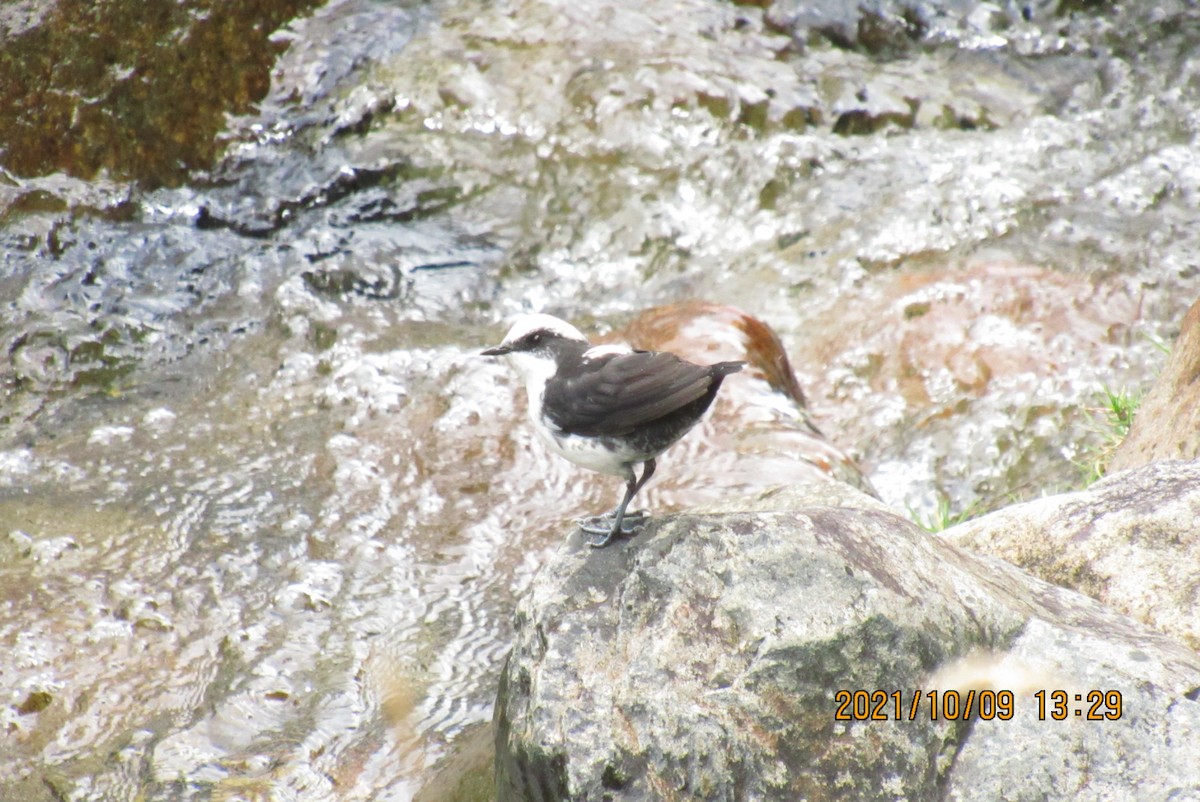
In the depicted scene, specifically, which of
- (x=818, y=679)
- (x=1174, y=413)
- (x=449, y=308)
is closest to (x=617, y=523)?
(x=818, y=679)

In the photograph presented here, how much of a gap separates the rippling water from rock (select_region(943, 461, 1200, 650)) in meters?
1.86

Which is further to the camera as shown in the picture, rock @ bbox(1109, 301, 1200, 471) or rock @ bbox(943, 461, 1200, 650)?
rock @ bbox(1109, 301, 1200, 471)

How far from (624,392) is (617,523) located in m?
0.46

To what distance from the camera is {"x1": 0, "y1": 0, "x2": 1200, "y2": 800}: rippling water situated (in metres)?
4.89

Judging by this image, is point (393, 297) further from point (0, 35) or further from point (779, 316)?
point (0, 35)

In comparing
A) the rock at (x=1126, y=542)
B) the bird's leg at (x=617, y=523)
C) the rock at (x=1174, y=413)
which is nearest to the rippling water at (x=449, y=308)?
the rock at (x=1174, y=413)

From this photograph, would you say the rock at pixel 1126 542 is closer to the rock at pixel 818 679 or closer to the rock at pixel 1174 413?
the rock at pixel 818 679

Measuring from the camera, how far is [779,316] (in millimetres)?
7762

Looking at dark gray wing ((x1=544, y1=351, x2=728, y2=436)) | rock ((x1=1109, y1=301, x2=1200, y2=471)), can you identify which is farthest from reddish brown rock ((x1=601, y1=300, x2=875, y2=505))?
dark gray wing ((x1=544, y1=351, x2=728, y2=436))

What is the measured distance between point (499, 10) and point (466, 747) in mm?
6615

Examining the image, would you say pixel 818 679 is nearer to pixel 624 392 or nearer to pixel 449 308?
pixel 624 392

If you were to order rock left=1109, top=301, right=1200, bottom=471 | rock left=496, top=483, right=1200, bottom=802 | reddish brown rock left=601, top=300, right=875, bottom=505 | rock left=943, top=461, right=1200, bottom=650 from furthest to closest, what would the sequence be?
reddish brown rock left=601, top=300, right=875, bottom=505 < rock left=1109, top=301, right=1200, bottom=471 < rock left=943, top=461, right=1200, bottom=650 < rock left=496, top=483, right=1200, bottom=802

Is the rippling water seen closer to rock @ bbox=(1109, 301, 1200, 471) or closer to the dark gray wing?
rock @ bbox=(1109, 301, 1200, 471)

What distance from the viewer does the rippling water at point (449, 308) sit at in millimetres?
4887
